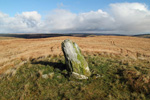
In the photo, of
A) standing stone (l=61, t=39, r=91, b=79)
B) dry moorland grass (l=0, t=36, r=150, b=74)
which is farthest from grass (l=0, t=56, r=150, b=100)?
→ dry moorland grass (l=0, t=36, r=150, b=74)

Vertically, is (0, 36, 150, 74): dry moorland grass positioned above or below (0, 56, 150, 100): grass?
above

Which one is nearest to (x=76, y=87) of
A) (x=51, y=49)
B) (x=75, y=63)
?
(x=75, y=63)

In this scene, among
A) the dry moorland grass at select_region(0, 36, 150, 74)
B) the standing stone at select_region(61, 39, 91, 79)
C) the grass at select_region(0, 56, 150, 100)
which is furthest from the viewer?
the dry moorland grass at select_region(0, 36, 150, 74)

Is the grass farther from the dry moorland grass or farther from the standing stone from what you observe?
the dry moorland grass

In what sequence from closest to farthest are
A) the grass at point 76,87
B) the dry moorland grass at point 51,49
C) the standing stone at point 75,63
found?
the grass at point 76,87
the standing stone at point 75,63
the dry moorland grass at point 51,49

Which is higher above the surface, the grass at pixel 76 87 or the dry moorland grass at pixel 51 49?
the dry moorland grass at pixel 51 49

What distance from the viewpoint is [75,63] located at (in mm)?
9391

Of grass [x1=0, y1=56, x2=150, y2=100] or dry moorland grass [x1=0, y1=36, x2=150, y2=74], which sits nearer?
grass [x1=0, y1=56, x2=150, y2=100]

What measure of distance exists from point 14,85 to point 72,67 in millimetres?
4900

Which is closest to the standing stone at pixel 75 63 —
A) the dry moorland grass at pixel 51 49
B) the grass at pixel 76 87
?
the grass at pixel 76 87

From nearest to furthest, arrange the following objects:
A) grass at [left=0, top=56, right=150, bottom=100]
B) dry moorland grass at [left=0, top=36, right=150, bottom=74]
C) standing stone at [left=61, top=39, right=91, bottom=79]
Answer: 1. grass at [left=0, top=56, right=150, bottom=100]
2. standing stone at [left=61, top=39, right=91, bottom=79]
3. dry moorland grass at [left=0, top=36, right=150, bottom=74]

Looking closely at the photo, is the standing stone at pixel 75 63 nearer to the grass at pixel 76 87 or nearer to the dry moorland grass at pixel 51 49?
the grass at pixel 76 87

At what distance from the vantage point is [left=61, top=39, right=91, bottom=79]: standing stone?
912cm

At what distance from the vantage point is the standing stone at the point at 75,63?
9.12 m
